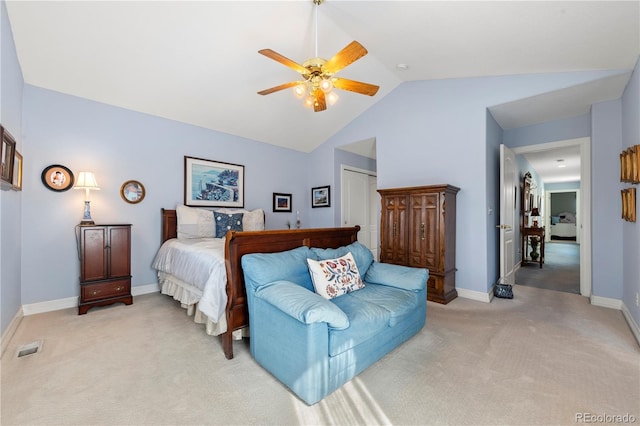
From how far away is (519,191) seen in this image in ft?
18.5

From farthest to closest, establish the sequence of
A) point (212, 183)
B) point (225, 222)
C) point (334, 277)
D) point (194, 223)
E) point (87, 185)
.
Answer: point (212, 183), point (225, 222), point (194, 223), point (87, 185), point (334, 277)

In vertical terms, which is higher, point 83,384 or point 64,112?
point 64,112

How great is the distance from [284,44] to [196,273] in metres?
2.80

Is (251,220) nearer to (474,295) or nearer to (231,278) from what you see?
(231,278)

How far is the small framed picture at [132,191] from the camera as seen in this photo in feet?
12.3

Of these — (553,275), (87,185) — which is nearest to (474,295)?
(553,275)

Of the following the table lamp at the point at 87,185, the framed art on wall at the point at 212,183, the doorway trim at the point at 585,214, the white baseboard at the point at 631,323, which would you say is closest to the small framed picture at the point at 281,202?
the framed art on wall at the point at 212,183

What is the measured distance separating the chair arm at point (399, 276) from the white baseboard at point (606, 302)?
2676 mm

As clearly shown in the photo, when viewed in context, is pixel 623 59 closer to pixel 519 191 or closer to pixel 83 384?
pixel 519 191

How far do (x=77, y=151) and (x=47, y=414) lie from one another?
3056 mm

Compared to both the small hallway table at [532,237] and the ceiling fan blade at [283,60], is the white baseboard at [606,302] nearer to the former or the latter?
the small hallway table at [532,237]

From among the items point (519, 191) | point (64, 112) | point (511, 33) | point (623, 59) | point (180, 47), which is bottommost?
point (519, 191)

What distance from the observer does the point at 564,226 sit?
36.8 ft

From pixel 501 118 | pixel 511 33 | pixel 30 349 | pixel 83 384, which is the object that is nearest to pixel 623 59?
pixel 511 33
